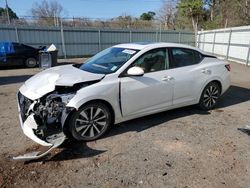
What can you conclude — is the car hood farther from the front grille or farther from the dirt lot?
Answer: the dirt lot

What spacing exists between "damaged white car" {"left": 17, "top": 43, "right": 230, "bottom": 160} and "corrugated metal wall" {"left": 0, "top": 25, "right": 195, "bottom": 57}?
1347 centimetres

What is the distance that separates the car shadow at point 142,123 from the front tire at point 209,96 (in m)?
0.18

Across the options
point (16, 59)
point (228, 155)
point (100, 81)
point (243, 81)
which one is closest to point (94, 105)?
point (100, 81)

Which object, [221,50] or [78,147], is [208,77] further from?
[221,50]

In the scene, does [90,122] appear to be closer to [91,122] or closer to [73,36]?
[91,122]

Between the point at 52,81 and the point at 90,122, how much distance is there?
2.98 ft

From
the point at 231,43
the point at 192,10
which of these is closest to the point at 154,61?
the point at 231,43

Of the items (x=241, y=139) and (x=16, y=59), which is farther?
(x=16, y=59)

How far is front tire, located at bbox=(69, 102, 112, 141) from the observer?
3.89 meters

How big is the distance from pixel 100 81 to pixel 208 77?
2.67m

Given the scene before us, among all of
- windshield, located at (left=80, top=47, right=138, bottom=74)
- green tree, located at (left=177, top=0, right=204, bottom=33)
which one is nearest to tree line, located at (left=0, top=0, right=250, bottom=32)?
green tree, located at (left=177, top=0, right=204, bottom=33)

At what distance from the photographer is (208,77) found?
5.50m

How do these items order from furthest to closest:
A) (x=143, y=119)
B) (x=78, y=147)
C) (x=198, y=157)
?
(x=143, y=119)
(x=78, y=147)
(x=198, y=157)

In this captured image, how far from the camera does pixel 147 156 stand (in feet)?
12.1
